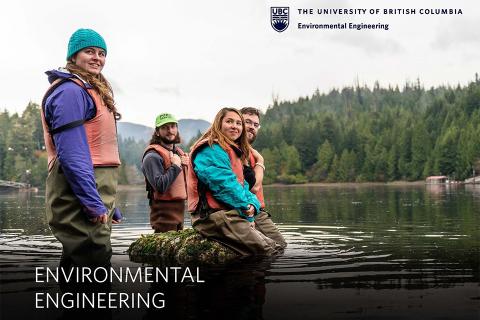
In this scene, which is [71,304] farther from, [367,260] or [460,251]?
[460,251]

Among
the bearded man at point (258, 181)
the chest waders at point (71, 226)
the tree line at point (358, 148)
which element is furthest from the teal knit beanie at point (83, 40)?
the tree line at point (358, 148)

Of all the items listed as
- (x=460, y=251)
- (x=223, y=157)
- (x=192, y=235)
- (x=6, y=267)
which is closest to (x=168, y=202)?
(x=192, y=235)

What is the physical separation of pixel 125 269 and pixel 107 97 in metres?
2.37

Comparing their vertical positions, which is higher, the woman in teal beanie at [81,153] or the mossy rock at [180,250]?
the woman in teal beanie at [81,153]

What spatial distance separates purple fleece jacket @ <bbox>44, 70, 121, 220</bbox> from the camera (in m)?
5.36

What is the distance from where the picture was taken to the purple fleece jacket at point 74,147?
5363 millimetres

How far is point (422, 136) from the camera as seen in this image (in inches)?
5251

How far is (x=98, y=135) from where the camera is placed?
18.6 feet

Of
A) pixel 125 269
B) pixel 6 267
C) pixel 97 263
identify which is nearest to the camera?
pixel 97 263

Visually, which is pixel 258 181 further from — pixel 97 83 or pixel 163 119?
pixel 97 83

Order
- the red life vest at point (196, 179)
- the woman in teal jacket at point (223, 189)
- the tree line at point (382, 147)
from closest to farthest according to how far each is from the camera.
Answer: the woman in teal jacket at point (223, 189), the red life vest at point (196, 179), the tree line at point (382, 147)

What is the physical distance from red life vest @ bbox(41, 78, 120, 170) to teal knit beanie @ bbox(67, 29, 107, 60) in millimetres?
381

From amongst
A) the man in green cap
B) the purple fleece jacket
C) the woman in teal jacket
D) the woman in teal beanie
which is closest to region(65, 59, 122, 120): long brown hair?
the woman in teal beanie

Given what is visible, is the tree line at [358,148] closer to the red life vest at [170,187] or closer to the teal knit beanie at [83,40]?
the red life vest at [170,187]
